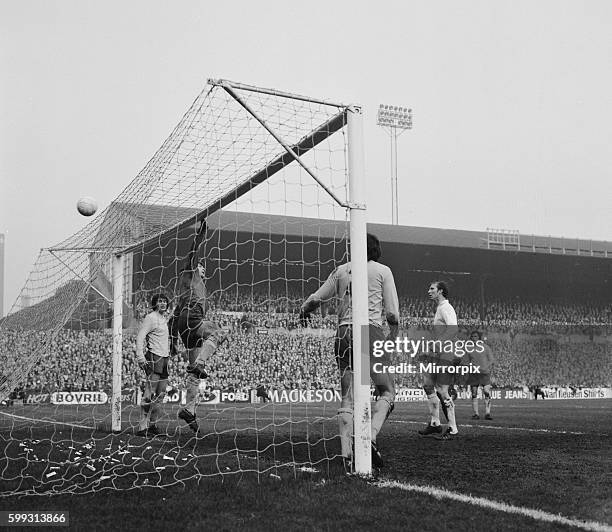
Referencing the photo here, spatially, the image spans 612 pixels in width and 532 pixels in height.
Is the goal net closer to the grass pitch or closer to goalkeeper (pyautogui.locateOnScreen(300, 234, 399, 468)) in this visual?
the grass pitch

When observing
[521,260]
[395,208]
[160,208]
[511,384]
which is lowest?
[511,384]

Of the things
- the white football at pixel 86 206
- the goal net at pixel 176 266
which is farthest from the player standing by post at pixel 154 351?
the white football at pixel 86 206

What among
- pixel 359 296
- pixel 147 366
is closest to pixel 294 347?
pixel 147 366

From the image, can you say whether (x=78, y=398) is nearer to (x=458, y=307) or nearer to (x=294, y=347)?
(x=294, y=347)

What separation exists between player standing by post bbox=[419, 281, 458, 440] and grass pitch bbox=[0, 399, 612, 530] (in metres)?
0.94

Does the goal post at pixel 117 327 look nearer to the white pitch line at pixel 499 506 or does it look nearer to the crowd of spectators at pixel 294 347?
the crowd of spectators at pixel 294 347

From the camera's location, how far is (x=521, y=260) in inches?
1635

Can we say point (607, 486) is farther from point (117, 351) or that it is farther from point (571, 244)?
point (571, 244)

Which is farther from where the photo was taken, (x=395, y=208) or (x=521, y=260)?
(x=395, y=208)

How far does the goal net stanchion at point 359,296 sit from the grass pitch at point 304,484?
0.30 m

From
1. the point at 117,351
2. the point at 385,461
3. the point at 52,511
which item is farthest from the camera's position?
the point at 117,351

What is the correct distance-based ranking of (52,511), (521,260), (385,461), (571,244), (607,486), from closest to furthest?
(52,511) < (607,486) < (385,461) < (521,260) < (571,244)

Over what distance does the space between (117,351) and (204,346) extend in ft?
5.47

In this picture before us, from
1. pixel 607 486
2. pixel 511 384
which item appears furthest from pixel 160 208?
pixel 511 384
